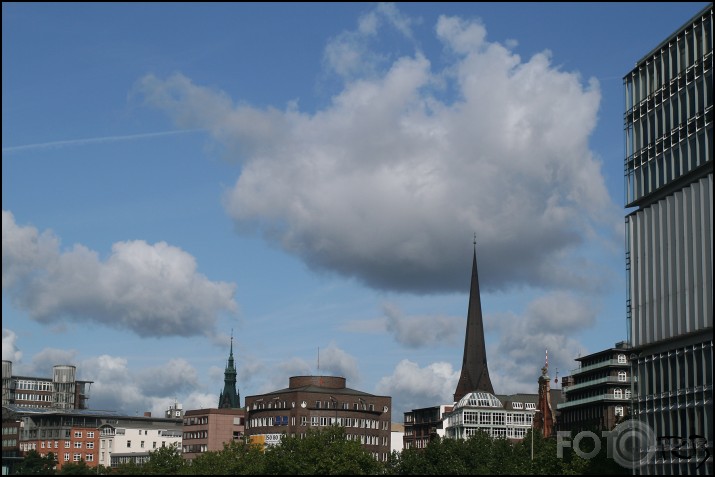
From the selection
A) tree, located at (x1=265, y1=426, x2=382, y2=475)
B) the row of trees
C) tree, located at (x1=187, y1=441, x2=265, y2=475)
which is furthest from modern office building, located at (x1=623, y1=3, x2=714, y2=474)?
tree, located at (x1=187, y1=441, x2=265, y2=475)

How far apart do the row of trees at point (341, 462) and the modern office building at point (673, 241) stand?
2926 cm

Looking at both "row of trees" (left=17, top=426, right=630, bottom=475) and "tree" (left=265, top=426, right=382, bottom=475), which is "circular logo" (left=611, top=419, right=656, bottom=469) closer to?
"row of trees" (left=17, top=426, right=630, bottom=475)

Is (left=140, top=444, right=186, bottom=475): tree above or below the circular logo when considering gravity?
below

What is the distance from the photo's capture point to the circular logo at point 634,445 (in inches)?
3920

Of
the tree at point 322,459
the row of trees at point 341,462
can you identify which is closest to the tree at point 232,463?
the row of trees at point 341,462

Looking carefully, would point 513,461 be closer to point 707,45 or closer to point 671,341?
point 671,341

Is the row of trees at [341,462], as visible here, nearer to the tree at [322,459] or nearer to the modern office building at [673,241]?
the tree at [322,459]

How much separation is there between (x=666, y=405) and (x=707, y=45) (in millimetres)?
28877

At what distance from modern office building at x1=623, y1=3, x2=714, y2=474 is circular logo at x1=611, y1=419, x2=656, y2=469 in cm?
72

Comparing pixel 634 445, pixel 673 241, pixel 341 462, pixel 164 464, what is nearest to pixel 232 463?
pixel 164 464

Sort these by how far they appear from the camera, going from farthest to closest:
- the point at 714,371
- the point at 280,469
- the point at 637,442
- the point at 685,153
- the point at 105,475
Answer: the point at 280,469 < the point at 105,475 < the point at 637,442 < the point at 685,153 < the point at 714,371

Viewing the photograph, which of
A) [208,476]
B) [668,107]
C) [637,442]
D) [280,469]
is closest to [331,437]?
[280,469]

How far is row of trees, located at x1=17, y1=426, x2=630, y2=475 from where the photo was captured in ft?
474

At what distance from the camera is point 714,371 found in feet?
288
